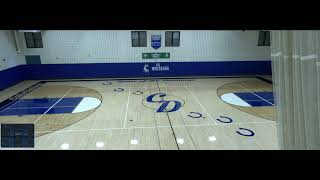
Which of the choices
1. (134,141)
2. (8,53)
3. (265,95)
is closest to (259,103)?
(265,95)

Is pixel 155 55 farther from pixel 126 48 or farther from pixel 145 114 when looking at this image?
pixel 145 114

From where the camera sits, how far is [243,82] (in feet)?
33.1

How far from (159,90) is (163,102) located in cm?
155

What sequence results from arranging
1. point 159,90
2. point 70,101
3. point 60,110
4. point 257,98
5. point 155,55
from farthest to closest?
point 155,55 → point 159,90 → point 257,98 → point 70,101 → point 60,110

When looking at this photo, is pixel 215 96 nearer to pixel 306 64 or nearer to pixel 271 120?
pixel 271 120

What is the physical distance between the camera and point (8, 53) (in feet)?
31.1

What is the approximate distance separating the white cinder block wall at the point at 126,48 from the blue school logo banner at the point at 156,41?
137 mm

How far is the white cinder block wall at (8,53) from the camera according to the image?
9008 millimetres

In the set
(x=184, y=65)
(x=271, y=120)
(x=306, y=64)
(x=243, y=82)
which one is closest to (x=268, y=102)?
(x=271, y=120)

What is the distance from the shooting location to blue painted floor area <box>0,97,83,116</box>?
641cm

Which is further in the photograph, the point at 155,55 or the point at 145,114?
the point at 155,55

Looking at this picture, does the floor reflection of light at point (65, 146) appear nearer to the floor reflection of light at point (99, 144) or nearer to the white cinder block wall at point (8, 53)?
the floor reflection of light at point (99, 144)
